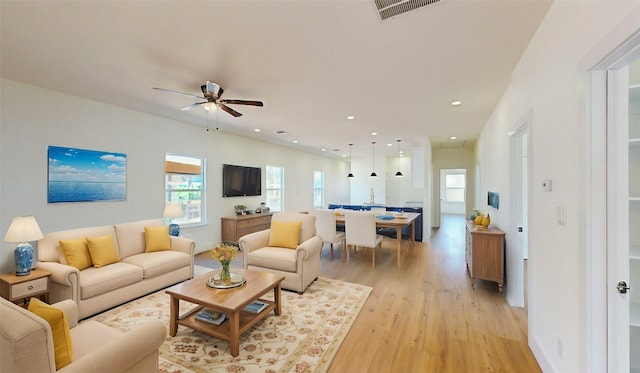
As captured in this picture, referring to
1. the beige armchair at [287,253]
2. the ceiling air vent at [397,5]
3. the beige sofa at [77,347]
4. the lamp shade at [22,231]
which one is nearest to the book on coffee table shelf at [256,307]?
the beige armchair at [287,253]

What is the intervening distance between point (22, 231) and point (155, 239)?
128 cm

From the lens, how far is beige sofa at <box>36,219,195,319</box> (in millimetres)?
2559

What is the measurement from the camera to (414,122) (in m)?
4.92

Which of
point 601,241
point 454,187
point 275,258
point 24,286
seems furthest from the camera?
point 454,187

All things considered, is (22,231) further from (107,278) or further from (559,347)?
(559,347)

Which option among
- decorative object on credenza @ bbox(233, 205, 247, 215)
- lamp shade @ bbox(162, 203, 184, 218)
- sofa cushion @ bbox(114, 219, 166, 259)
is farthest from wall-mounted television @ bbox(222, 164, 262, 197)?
sofa cushion @ bbox(114, 219, 166, 259)

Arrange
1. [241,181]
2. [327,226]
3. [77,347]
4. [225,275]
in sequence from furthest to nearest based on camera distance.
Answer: [241,181]
[327,226]
[225,275]
[77,347]

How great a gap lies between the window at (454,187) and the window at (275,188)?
8180 mm

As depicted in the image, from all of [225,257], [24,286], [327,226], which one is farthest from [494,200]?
[24,286]

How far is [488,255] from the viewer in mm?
3316

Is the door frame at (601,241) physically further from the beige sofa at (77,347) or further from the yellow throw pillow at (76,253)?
the yellow throw pillow at (76,253)

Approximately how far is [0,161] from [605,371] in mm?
5585

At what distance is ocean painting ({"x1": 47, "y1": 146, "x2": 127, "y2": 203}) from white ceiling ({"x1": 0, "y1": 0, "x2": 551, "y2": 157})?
0.83 meters

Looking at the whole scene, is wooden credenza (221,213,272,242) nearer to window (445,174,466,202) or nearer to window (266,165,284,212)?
window (266,165,284,212)
